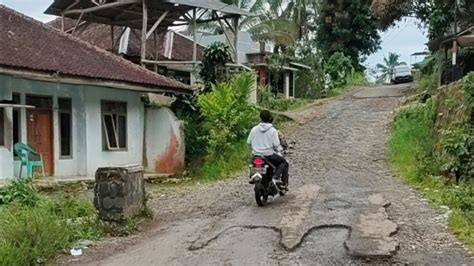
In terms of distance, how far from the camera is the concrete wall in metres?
18.5

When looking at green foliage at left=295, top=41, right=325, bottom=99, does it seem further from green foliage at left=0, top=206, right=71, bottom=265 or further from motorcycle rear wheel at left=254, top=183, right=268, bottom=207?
green foliage at left=0, top=206, right=71, bottom=265

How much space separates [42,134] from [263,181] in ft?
26.5

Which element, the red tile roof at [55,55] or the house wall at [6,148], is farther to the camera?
the red tile roof at [55,55]

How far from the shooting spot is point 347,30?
3862 centimetres

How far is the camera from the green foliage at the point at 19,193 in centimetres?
1085

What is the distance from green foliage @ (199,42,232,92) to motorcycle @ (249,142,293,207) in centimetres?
941

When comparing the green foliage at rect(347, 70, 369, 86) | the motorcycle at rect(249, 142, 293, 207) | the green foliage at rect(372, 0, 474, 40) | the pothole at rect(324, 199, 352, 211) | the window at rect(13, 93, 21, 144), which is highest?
the green foliage at rect(372, 0, 474, 40)

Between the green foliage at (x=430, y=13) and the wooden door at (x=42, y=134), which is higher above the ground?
the green foliage at (x=430, y=13)

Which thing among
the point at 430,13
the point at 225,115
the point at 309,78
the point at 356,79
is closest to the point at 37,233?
the point at 225,115

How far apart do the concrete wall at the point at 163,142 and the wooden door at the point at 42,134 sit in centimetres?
351

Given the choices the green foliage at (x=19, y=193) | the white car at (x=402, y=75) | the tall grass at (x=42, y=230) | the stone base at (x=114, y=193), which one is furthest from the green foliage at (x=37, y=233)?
the white car at (x=402, y=75)

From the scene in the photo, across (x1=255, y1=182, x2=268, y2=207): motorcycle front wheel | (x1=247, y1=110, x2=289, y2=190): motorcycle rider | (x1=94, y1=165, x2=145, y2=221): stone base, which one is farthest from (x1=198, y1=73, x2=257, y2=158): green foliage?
(x1=94, y1=165, x2=145, y2=221): stone base

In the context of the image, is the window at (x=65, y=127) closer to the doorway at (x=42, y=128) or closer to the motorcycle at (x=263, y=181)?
the doorway at (x=42, y=128)

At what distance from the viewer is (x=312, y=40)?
42188mm
